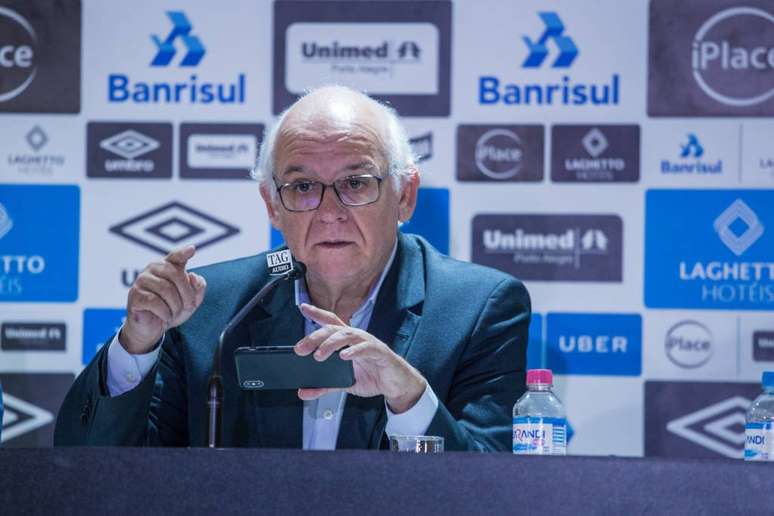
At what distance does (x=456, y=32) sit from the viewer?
13.2ft

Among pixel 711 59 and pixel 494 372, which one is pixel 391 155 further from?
pixel 711 59

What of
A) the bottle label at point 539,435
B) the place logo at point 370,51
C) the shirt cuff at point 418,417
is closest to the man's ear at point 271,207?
the shirt cuff at point 418,417

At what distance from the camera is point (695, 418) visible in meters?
3.87

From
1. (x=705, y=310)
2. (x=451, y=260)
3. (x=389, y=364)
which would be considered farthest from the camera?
(x=705, y=310)

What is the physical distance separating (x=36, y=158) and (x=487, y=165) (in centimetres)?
166

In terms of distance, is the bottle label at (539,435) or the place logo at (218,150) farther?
the place logo at (218,150)

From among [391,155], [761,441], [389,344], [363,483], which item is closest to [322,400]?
[389,344]

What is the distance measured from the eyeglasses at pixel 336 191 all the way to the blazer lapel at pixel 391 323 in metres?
0.25

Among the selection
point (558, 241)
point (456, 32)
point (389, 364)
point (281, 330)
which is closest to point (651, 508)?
point (389, 364)

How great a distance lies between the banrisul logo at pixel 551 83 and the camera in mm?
3973

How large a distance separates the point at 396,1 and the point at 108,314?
1557 millimetres

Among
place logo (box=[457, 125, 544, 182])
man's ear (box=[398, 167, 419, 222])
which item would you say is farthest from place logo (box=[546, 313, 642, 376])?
man's ear (box=[398, 167, 419, 222])

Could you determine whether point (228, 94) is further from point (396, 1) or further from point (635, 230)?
point (635, 230)

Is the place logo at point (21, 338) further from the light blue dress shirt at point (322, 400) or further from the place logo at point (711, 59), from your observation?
the place logo at point (711, 59)
